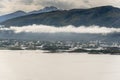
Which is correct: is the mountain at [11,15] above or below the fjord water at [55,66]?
above

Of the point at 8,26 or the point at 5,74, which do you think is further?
the point at 8,26

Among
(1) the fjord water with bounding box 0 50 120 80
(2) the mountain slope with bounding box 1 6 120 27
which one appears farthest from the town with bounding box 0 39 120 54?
(2) the mountain slope with bounding box 1 6 120 27

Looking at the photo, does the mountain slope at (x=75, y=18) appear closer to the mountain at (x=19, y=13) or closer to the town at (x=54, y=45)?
the mountain at (x=19, y=13)

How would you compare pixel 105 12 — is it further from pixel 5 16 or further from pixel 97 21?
pixel 5 16

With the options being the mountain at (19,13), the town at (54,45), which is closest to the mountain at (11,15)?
the mountain at (19,13)

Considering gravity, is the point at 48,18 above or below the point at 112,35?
above

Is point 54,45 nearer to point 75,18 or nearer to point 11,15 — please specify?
point 75,18

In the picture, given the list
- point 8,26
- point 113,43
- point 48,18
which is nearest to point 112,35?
point 113,43

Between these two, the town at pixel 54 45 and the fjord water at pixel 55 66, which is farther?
the town at pixel 54 45
